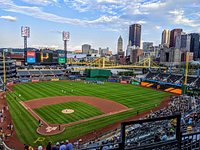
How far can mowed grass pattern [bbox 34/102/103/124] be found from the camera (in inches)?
1096

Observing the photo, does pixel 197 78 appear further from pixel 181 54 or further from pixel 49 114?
pixel 181 54

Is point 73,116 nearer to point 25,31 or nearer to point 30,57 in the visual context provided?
point 30,57

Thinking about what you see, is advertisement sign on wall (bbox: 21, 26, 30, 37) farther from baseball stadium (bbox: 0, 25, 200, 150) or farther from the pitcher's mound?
the pitcher's mound

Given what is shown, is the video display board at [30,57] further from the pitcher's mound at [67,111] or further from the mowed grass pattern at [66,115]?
the pitcher's mound at [67,111]

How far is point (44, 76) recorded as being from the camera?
7706 centimetres

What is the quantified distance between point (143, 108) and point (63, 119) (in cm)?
1450

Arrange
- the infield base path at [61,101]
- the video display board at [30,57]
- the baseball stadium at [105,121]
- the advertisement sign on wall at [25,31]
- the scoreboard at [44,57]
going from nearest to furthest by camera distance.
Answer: the baseball stadium at [105,121] → the infield base path at [61,101] → the video display board at [30,57] → the scoreboard at [44,57] → the advertisement sign on wall at [25,31]

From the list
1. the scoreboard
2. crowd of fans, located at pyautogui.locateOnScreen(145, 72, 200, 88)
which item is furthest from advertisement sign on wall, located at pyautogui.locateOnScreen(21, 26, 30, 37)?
crowd of fans, located at pyautogui.locateOnScreen(145, 72, 200, 88)

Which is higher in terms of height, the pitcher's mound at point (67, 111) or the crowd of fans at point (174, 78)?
the crowd of fans at point (174, 78)

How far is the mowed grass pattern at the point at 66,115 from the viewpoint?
27828 millimetres

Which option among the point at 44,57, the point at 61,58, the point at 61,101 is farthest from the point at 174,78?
the point at 44,57

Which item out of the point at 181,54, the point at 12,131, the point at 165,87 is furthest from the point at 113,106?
the point at 181,54

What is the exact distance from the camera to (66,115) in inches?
1169

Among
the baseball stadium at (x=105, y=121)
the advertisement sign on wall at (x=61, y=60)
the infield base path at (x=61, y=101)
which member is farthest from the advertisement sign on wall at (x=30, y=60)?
the infield base path at (x=61, y=101)
